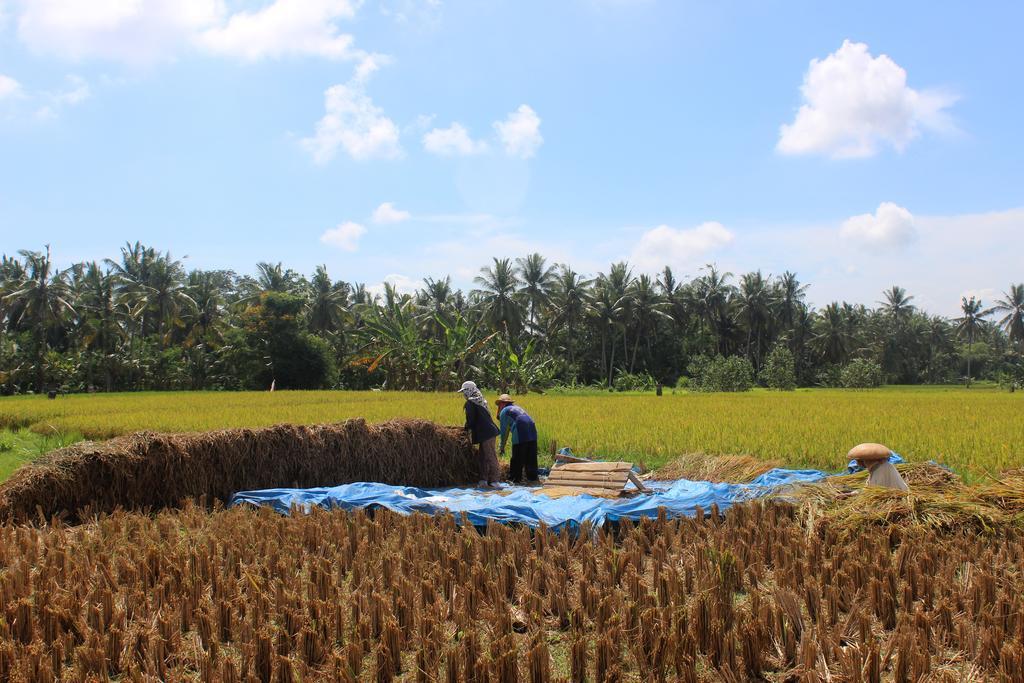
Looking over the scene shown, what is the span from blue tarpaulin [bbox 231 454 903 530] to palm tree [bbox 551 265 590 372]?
37.0m

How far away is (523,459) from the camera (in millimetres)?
9031

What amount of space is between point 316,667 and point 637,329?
45.3 m

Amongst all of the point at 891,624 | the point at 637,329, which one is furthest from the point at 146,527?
the point at 637,329

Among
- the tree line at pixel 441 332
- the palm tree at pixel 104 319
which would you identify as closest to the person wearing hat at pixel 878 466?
the tree line at pixel 441 332

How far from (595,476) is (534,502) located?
1.43 m

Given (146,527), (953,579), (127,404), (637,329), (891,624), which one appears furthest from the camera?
(637,329)

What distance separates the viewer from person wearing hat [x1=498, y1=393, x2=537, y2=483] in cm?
888

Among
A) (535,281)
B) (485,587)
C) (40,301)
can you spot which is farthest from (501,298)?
(485,587)

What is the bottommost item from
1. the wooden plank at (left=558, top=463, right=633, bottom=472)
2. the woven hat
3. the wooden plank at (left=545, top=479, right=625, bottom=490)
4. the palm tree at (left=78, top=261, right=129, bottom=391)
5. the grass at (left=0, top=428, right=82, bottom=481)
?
the grass at (left=0, top=428, right=82, bottom=481)

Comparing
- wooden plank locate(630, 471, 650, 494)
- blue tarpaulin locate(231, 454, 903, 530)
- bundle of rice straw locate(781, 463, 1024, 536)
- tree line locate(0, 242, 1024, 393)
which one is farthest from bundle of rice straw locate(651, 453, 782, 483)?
tree line locate(0, 242, 1024, 393)

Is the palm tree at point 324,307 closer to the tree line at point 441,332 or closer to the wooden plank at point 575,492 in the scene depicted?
the tree line at point 441,332

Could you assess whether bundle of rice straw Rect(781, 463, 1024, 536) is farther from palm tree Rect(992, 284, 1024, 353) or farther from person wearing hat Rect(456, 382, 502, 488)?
palm tree Rect(992, 284, 1024, 353)

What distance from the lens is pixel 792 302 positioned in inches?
2055

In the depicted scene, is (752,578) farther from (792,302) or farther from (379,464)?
(792,302)
